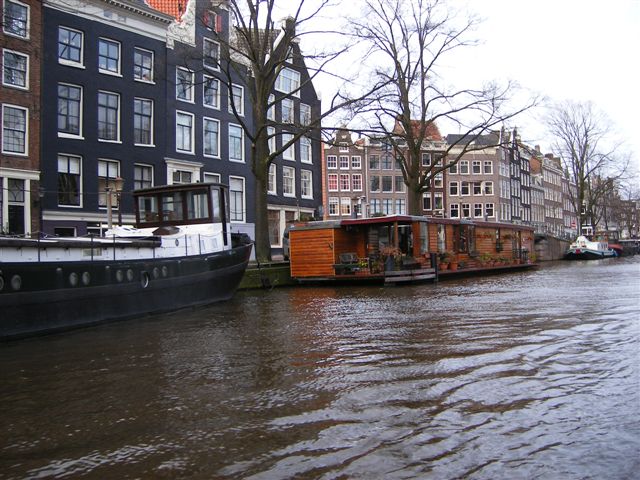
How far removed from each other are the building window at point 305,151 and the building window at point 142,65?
1157 cm

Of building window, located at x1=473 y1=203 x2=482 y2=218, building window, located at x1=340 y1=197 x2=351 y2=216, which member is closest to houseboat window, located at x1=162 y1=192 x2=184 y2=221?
building window, located at x1=340 y1=197 x2=351 y2=216

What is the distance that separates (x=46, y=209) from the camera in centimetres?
2319

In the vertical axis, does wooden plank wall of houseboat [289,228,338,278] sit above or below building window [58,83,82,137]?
below

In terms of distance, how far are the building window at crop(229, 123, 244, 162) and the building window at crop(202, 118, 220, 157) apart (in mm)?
975

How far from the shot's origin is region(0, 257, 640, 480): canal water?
379 centimetres

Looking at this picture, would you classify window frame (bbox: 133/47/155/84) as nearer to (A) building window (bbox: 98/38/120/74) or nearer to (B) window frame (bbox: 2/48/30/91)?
(A) building window (bbox: 98/38/120/74)

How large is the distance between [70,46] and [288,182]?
15014 mm

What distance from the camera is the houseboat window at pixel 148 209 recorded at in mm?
14813

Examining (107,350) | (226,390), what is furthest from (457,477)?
(107,350)

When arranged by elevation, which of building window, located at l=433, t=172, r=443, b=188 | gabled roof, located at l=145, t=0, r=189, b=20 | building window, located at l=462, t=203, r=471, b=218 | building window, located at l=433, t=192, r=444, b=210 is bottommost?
building window, located at l=462, t=203, r=471, b=218

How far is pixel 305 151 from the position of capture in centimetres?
3800

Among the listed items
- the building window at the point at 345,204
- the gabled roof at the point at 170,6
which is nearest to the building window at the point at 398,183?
the building window at the point at 345,204

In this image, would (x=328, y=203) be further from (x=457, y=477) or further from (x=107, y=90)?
(x=457, y=477)

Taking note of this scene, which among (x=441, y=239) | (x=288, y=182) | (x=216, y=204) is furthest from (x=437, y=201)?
(x=216, y=204)
